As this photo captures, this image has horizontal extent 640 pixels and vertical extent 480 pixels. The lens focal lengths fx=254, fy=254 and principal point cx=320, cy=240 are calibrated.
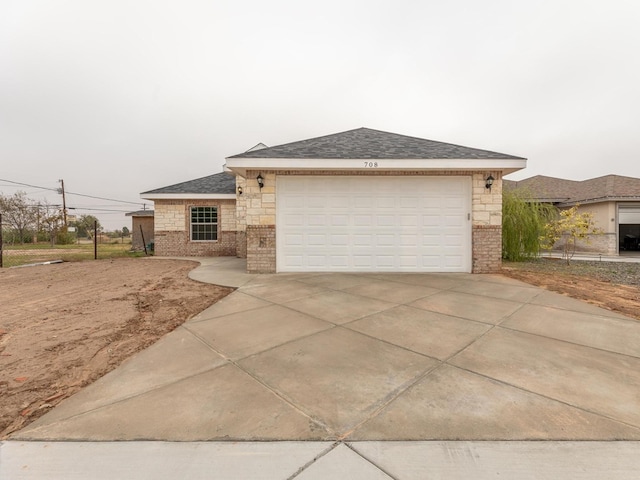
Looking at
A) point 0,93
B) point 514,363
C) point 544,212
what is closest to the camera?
point 514,363

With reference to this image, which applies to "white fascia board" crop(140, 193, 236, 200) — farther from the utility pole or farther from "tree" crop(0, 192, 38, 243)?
"tree" crop(0, 192, 38, 243)

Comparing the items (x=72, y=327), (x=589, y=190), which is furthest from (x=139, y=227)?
(x=589, y=190)

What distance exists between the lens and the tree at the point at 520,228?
10.5 m

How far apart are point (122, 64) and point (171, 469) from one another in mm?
15949

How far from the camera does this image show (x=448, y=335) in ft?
10.6

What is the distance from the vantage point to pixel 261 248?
7.53m

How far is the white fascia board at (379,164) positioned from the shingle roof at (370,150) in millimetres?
143

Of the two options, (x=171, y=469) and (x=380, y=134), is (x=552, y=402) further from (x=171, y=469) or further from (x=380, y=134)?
(x=380, y=134)

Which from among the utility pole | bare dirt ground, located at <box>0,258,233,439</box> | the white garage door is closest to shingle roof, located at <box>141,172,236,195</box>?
bare dirt ground, located at <box>0,258,233,439</box>

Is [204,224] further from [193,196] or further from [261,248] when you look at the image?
[261,248]

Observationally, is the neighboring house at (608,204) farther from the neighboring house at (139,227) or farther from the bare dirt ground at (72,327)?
the neighboring house at (139,227)

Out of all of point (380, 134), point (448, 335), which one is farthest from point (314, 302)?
point (380, 134)

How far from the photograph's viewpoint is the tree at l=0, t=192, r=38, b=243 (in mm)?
25850

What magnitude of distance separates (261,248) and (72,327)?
441 cm
